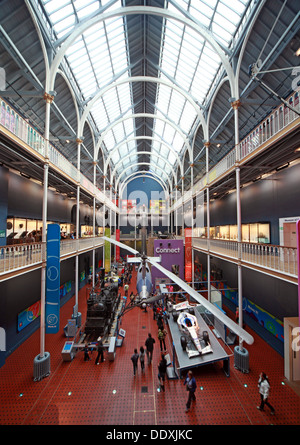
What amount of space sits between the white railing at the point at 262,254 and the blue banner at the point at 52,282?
9108mm

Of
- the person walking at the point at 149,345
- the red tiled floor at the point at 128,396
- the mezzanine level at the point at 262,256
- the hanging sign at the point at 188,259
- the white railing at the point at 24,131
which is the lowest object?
the red tiled floor at the point at 128,396

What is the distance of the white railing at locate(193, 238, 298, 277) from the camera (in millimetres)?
7367

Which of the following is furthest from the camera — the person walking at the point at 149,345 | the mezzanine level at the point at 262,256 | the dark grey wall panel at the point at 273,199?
the dark grey wall panel at the point at 273,199

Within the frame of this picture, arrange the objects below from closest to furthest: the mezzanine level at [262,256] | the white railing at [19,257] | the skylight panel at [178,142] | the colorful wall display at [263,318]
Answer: the mezzanine level at [262,256] → the white railing at [19,257] → the colorful wall display at [263,318] → the skylight panel at [178,142]

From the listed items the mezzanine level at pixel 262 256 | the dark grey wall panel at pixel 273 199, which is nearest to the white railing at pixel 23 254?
the mezzanine level at pixel 262 256

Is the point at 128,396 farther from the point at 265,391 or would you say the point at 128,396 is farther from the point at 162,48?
the point at 162,48

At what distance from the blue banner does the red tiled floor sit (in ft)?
7.52

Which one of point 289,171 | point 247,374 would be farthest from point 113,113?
point 247,374

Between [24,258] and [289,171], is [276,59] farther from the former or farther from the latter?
[24,258]

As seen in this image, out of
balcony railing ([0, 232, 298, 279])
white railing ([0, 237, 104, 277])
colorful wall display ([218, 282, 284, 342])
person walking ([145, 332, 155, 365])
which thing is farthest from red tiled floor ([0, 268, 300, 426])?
white railing ([0, 237, 104, 277])

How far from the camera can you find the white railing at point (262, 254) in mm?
7367

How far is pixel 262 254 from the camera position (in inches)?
340

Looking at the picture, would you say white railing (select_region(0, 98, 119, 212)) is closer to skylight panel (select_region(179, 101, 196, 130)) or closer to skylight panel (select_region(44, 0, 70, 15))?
skylight panel (select_region(44, 0, 70, 15))

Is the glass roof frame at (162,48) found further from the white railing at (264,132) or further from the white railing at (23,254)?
the white railing at (23,254)
